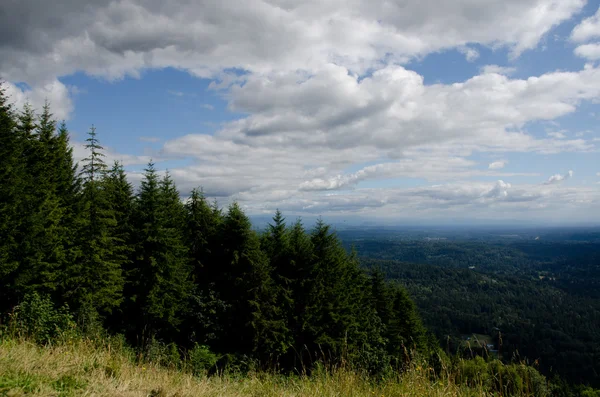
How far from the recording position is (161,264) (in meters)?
23.5

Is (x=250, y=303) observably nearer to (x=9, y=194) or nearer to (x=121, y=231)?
(x=121, y=231)

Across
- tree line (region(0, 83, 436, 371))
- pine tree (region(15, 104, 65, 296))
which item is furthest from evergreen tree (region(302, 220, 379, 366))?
pine tree (region(15, 104, 65, 296))

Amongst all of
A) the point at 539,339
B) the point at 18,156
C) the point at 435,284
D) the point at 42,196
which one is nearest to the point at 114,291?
the point at 42,196

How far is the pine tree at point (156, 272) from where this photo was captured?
2317 cm

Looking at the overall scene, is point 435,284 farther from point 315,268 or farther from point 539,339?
point 315,268

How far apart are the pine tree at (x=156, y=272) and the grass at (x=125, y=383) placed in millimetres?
19002

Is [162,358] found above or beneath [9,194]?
beneath

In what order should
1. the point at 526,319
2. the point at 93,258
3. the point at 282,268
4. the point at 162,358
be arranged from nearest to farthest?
the point at 162,358 → the point at 93,258 → the point at 282,268 → the point at 526,319

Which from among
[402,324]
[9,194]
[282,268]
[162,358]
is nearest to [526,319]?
[402,324]

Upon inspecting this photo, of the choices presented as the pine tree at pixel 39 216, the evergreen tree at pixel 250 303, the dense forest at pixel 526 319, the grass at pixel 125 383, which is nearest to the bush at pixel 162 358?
the grass at pixel 125 383

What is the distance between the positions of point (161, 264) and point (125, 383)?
20.9 m

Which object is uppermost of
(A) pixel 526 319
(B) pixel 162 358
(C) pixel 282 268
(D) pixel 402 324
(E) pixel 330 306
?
(B) pixel 162 358

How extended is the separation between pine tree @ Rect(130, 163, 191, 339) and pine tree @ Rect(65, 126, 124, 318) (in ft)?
5.38

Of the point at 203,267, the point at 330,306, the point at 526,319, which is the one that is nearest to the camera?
the point at 330,306
